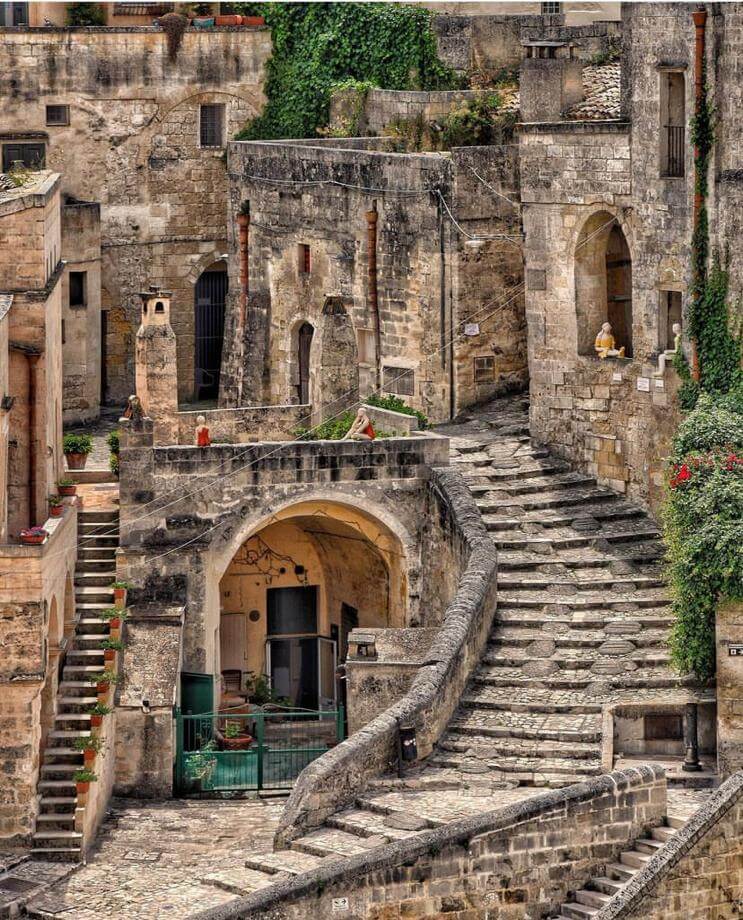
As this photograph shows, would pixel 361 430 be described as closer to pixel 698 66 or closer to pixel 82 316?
pixel 698 66

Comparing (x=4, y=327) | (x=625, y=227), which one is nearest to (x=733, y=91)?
(x=625, y=227)

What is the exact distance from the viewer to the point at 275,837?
46.9 meters

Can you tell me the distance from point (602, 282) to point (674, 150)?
3538 millimetres

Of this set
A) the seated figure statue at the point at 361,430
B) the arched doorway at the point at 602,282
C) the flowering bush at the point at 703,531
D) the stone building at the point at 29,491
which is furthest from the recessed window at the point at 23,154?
the flowering bush at the point at 703,531

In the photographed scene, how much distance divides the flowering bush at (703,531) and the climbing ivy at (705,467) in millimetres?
14

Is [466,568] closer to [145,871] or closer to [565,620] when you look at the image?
[565,620]

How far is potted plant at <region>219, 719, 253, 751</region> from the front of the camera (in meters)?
53.1

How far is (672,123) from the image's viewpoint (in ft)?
178

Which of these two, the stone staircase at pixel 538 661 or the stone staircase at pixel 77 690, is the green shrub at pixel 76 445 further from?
the stone staircase at pixel 538 661

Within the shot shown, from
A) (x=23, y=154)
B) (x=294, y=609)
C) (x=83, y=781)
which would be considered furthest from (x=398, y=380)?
(x=83, y=781)

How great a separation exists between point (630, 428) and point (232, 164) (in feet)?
43.8

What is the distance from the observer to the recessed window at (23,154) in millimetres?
67875

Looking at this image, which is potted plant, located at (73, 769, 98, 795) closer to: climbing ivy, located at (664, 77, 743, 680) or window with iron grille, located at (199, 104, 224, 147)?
climbing ivy, located at (664, 77, 743, 680)

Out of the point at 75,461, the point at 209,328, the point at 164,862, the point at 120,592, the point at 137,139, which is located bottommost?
the point at 164,862
